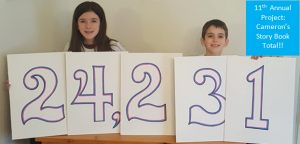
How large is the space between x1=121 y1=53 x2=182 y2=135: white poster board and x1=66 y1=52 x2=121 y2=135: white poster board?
0.13 ft

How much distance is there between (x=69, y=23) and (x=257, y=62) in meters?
0.95

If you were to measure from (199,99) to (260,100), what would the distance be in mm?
220

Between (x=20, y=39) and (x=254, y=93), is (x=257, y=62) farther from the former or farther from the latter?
(x=20, y=39)

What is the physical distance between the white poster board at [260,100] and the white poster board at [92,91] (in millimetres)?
433

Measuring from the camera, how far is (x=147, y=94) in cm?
92

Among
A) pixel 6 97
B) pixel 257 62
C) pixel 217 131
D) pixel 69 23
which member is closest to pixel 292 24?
pixel 257 62

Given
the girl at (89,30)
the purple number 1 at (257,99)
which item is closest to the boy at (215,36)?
the purple number 1 at (257,99)

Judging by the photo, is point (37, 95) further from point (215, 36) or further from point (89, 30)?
point (215, 36)

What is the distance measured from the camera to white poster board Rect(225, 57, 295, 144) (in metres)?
0.87

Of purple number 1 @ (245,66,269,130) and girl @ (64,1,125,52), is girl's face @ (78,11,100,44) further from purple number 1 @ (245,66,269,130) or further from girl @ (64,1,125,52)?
purple number 1 @ (245,66,269,130)

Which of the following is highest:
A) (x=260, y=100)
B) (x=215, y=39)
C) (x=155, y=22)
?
(x=155, y=22)

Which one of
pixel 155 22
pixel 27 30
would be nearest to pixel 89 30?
pixel 27 30

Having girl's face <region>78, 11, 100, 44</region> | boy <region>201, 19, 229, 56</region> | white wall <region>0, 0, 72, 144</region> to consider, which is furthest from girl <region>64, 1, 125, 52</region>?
boy <region>201, 19, 229, 56</region>

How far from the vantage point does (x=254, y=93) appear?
89 cm
